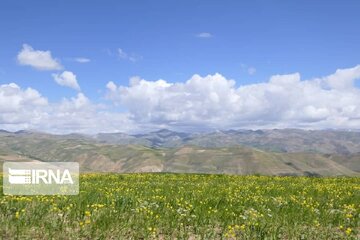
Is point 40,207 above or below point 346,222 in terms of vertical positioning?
above

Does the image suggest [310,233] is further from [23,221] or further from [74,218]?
[23,221]

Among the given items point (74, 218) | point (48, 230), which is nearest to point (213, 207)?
point (74, 218)

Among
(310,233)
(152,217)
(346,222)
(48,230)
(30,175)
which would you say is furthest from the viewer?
(30,175)

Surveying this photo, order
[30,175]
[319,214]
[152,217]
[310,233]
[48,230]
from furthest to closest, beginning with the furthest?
1. [30,175]
2. [319,214]
3. [152,217]
4. [310,233]
5. [48,230]

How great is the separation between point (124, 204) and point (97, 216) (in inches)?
94.9

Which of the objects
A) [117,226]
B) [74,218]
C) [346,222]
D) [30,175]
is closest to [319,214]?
[346,222]

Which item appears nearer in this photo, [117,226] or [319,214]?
[117,226]

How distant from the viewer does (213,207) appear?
1373 centimetres

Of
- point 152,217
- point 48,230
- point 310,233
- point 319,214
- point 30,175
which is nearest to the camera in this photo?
point 48,230

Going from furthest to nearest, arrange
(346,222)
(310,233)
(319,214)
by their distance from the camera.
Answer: (319,214), (346,222), (310,233)

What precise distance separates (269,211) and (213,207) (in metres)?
1.85

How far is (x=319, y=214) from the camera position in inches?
510

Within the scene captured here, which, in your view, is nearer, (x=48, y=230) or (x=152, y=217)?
(x=48, y=230)

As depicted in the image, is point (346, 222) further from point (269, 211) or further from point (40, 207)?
point (40, 207)
